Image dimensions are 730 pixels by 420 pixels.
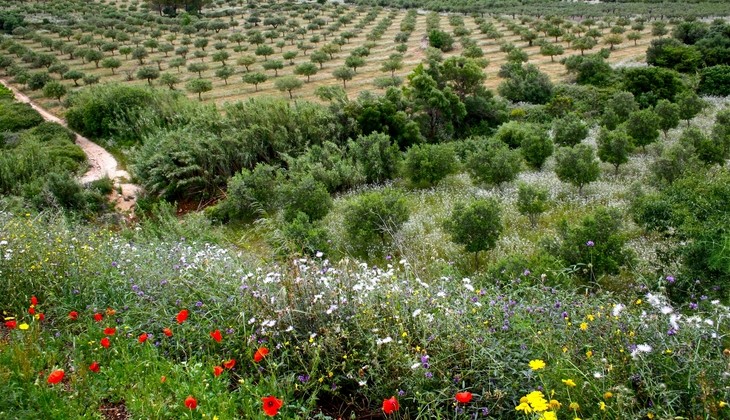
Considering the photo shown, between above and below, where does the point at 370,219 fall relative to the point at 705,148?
below

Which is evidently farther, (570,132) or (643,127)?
(570,132)

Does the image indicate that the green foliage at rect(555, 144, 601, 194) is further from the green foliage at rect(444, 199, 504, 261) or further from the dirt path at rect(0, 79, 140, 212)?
the dirt path at rect(0, 79, 140, 212)

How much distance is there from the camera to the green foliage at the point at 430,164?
17.8 metres

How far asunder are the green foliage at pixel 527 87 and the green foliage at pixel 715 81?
808 centimetres

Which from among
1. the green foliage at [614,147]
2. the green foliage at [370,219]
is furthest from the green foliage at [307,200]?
the green foliage at [614,147]

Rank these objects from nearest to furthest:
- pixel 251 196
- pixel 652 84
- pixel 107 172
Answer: pixel 251 196 → pixel 107 172 → pixel 652 84

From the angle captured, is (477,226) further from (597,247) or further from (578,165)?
(578,165)

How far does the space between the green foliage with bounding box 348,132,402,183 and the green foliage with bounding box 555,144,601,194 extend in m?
5.93

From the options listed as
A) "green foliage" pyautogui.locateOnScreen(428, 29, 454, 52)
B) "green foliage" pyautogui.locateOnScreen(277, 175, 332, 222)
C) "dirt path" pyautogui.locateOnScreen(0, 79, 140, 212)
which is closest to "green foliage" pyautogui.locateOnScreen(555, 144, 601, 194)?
"green foliage" pyautogui.locateOnScreen(277, 175, 332, 222)

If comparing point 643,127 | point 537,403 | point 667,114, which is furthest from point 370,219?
point 667,114

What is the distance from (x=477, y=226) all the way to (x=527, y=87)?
23350 millimetres

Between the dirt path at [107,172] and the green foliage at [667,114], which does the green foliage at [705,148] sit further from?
the dirt path at [107,172]

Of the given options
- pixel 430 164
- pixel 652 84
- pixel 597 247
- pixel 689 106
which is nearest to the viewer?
pixel 597 247

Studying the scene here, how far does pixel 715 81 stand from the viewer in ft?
100
